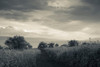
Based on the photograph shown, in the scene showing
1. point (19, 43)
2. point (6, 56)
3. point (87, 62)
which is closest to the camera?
point (87, 62)

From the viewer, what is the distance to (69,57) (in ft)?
47.9

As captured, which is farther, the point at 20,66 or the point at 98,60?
the point at 20,66

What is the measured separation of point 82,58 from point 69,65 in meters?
2.05

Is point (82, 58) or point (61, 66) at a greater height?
point (82, 58)

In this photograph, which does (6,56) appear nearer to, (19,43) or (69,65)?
(69,65)

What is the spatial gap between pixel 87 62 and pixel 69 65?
2.60m

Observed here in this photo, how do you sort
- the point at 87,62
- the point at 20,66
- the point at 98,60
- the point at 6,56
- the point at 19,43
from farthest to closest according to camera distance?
the point at 19,43
the point at 20,66
the point at 6,56
the point at 87,62
the point at 98,60

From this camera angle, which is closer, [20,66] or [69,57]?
[20,66]

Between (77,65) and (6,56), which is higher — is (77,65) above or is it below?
below

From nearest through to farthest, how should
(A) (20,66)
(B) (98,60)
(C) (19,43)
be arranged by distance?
(B) (98,60)
(A) (20,66)
(C) (19,43)

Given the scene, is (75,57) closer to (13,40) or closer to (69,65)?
(69,65)

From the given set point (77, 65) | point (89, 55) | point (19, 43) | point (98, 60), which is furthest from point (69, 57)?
point (19, 43)

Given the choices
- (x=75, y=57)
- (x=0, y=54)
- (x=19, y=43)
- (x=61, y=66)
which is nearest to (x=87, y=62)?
(x=75, y=57)

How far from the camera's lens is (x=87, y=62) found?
11234 millimetres
